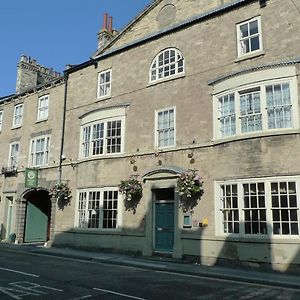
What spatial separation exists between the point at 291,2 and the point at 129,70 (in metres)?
8.34

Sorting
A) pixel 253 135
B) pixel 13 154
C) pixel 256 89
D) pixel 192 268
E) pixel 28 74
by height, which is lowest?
pixel 192 268

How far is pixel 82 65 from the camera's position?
2175 centimetres

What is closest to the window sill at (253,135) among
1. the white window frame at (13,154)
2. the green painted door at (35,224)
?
the green painted door at (35,224)

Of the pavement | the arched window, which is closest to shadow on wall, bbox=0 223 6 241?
the pavement

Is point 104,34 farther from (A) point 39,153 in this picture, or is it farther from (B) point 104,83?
(A) point 39,153

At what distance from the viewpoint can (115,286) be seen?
973 cm

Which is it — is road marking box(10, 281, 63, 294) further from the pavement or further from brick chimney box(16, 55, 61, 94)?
brick chimney box(16, 55, 61, 94)

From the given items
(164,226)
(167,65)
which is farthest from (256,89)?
(164,226)

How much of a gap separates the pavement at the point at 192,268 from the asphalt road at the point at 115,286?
45 cm

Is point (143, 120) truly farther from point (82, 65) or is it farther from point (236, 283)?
point (236, 283)

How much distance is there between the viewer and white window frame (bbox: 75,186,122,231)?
18062 mm

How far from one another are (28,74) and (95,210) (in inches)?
548

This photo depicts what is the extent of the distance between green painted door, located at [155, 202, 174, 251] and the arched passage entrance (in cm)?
1044

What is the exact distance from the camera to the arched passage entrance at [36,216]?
24.2m
